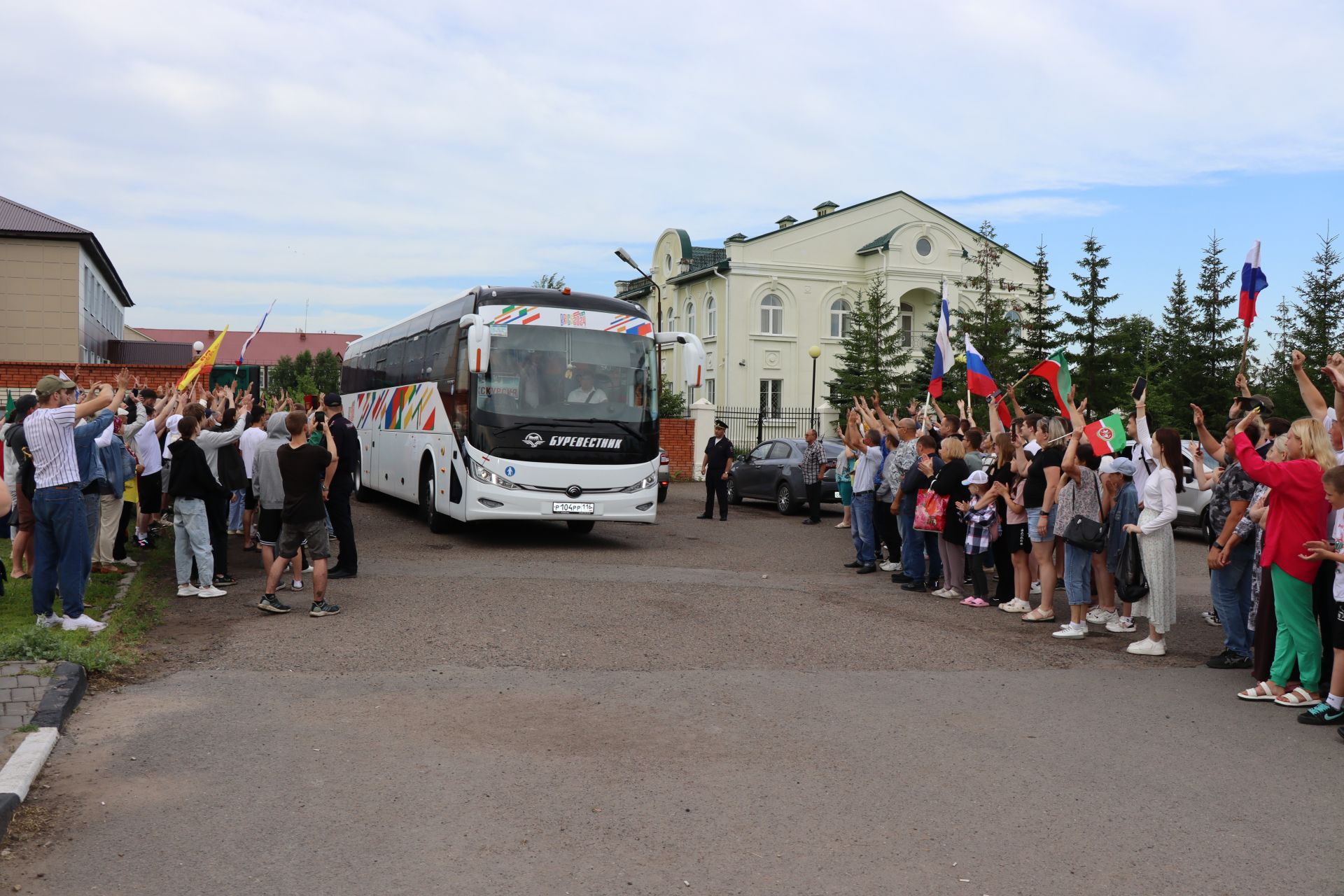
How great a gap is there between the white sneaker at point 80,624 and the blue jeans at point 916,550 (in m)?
8.14

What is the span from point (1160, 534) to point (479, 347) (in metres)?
8.86

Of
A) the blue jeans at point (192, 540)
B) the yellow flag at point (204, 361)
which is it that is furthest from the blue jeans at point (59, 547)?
the yellow flag at point (204, 361)

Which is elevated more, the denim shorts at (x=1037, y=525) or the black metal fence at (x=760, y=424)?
the black metal fence at (x=760, y=424)

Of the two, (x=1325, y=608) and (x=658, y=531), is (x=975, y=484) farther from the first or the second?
(x=658, y=531)

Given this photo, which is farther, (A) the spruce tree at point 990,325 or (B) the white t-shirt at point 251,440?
(A) the spruce tree at point 990,325

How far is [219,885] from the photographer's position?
418 cm

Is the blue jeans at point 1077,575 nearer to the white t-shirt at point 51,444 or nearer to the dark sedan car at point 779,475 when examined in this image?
the white t-shirt at point 51,444

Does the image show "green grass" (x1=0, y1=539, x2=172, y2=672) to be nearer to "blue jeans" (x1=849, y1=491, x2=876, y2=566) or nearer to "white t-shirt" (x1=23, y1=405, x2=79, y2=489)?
"white t-shirt" (x1=23, y1=405, x2=79, y2=489)

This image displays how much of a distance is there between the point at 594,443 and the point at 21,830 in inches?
432

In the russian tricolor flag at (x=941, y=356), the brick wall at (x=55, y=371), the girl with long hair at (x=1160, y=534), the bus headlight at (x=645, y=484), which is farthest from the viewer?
the brick wall at (x=55, y=371)

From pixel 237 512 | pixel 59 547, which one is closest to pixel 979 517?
pixel 59 547

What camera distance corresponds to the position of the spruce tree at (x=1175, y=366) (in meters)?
42.0

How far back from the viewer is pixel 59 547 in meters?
8.59

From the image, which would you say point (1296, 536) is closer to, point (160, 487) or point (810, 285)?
point (160, 487)
